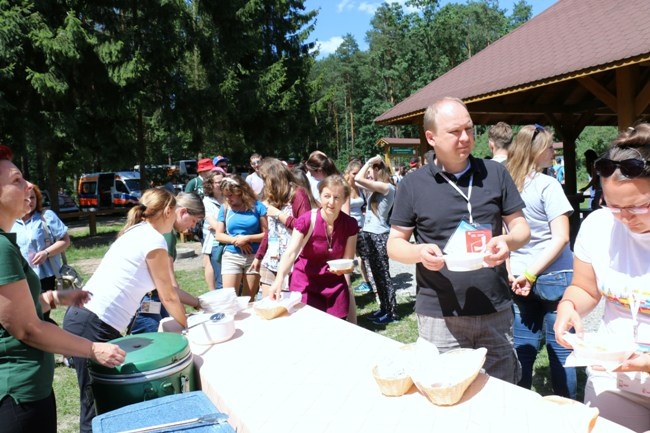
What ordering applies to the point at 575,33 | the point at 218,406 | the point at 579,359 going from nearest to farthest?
the point at 579,359
the point at 218,406
the point at 575,33

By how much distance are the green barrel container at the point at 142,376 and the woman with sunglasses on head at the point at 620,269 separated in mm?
1556

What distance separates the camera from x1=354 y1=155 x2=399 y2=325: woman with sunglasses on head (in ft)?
17.7

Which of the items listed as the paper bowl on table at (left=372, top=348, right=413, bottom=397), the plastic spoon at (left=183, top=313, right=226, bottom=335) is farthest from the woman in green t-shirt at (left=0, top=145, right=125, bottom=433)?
the paper bowl on table at (left=372, top=348, right=413, bottom=397)

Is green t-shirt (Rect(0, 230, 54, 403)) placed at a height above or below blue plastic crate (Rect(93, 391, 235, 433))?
above

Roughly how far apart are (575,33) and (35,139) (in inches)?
538

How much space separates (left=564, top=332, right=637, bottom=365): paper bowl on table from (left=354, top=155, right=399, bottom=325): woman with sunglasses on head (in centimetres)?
381

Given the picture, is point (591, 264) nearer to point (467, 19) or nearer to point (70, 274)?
point (70, 274)

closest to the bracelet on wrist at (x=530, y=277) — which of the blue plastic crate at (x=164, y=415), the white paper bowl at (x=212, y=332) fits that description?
the white paper bowl at (x=212, y=332)

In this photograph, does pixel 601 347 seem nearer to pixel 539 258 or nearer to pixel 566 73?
pixel 539 258

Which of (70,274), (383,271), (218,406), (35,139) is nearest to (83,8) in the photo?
(35,139)

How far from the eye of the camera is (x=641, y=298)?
1528 mm

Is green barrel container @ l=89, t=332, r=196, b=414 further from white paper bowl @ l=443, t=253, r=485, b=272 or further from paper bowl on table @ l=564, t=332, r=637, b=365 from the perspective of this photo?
paper bowl on table @ l=564, t=332, r=637, b=365

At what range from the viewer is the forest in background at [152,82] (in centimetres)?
1312

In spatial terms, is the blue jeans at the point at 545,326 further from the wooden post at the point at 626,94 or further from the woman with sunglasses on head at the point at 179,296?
the wooden post at the point at 626,94
